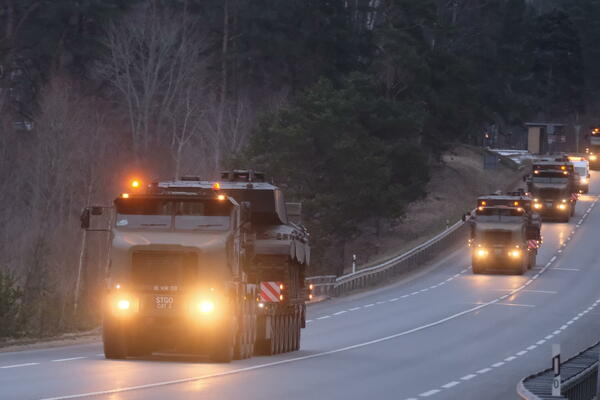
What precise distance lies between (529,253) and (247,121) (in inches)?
1541

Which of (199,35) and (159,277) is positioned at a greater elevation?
(199,35)

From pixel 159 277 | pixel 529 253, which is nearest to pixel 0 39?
pixel 529 253

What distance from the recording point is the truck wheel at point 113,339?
27203 millimetres

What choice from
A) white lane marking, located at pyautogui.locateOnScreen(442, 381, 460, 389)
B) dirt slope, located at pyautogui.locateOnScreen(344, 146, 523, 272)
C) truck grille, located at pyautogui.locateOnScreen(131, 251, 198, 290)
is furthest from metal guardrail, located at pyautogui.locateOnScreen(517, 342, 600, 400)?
dirt slope, located at pyautogui.locateOnScreen(344, 146, 523, 272)

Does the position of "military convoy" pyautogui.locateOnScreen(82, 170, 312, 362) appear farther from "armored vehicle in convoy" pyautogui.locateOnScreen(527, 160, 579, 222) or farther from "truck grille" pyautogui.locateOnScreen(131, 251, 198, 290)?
"armored vehicle in convoy" pyautogui.locateOnScreen(527, 160, 579, 222)

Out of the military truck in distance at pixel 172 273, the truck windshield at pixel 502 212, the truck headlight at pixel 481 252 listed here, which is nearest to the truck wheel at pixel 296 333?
the military truck in distance at pixel 172 273

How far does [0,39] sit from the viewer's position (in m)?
92.8

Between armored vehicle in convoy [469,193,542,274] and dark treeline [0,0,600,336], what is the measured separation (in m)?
17.3

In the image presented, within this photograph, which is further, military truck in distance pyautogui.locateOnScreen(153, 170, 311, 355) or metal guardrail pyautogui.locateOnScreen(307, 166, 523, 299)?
metal guardrail pyautogui.locateOnScreen(307, 166, 523, 299)

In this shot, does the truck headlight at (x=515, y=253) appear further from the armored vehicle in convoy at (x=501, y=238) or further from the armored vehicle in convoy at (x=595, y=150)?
the armored vehicle in convoy at (x=595, y=150)

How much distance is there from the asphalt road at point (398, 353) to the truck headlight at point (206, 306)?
99 cm

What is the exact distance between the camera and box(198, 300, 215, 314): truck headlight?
27125 mm

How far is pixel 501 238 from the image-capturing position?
6619 cm

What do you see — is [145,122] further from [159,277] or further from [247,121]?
[159,277]
